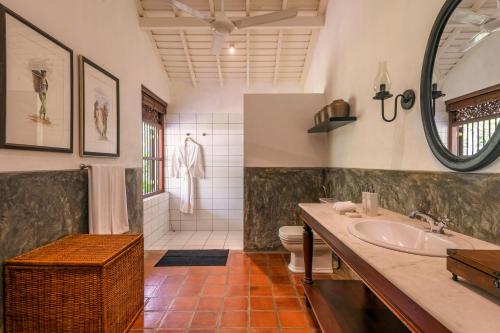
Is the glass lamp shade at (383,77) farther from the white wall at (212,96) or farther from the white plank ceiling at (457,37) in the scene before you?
the white wall at (212,96)

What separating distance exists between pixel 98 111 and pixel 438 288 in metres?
2.61

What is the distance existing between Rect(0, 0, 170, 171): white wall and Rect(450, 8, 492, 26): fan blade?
7.98 ft

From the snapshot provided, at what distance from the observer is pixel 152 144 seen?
13.5ft

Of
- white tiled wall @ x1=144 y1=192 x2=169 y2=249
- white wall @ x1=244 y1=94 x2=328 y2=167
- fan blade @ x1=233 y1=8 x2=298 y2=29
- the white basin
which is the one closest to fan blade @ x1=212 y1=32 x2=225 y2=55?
fan blade @ x1=233 y1=8 x2=298 y2=29

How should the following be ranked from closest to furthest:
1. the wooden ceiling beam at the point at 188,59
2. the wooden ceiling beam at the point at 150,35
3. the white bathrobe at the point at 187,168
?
the wooden ceiling beam at the point at 150,35
the wooden ceiling beam at the point at 188,59
the white bathrobe at the point at 187,168

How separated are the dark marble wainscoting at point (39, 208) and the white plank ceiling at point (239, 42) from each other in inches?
93.6

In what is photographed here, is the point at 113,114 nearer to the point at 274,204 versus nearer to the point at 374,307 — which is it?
the point at 274,204

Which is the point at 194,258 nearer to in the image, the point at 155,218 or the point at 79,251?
the point at 155,218

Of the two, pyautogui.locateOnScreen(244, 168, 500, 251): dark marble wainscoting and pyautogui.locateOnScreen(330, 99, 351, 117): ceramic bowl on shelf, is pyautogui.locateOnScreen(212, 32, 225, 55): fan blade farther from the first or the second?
pyautogui.locateOnScreen(244, 168, 500, 251): dark marble wainscoting

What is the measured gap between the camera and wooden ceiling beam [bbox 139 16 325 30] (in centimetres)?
316

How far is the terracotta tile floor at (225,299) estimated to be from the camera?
1.83m

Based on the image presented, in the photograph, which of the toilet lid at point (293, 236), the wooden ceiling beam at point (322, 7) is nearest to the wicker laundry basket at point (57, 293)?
the toilet lid at point (293, 236)

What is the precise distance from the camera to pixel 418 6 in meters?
1.47

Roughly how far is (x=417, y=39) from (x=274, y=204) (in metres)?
2.27
